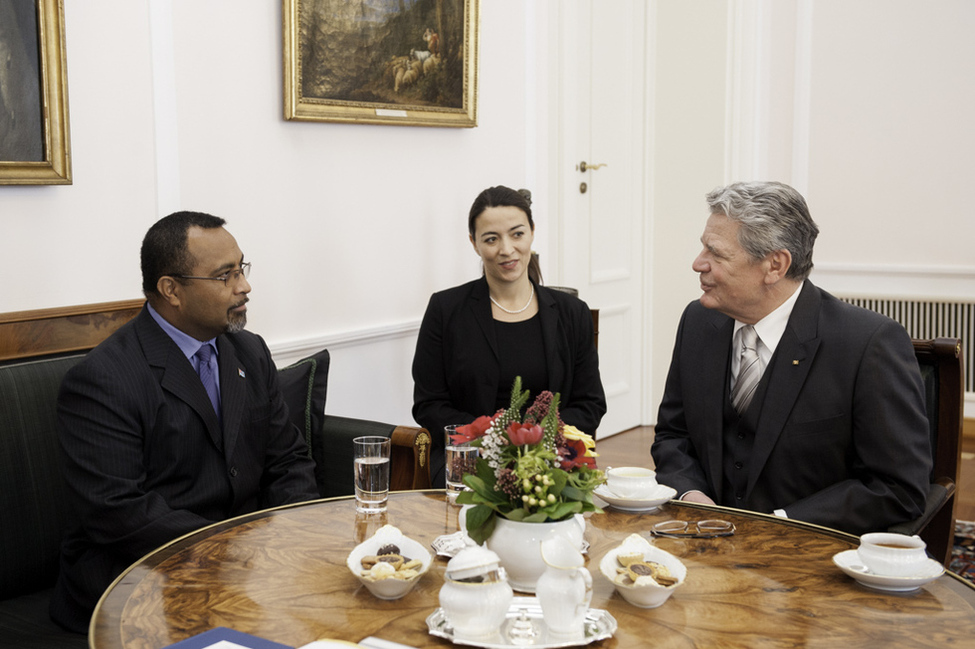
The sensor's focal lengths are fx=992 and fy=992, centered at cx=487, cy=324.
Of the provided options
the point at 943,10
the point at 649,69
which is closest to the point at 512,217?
the point at 649,69

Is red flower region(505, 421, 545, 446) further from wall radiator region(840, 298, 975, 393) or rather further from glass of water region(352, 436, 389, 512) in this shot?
wall radiator region(840, 298, 975, 393)

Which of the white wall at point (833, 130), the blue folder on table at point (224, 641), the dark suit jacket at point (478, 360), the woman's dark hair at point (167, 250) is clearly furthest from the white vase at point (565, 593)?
the white wall at point (833, 130)

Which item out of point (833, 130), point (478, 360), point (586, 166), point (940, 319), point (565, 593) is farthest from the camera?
point (833, 130)

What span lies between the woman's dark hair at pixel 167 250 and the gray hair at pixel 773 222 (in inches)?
54.8

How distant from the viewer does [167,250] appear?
2561mm

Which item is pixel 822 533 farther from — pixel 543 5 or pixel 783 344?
pixel 543 5

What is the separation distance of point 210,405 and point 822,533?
1.49m

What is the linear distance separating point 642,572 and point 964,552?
2900 millimetres

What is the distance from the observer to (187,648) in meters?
1.41

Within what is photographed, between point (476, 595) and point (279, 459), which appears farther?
point (279, 459)

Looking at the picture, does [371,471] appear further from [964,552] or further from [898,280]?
[898,280]

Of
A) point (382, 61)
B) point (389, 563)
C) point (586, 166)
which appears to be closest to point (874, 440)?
point (389, 563)

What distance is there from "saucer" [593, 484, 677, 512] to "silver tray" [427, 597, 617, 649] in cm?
53

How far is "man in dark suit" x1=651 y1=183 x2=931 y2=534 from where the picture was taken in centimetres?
232
